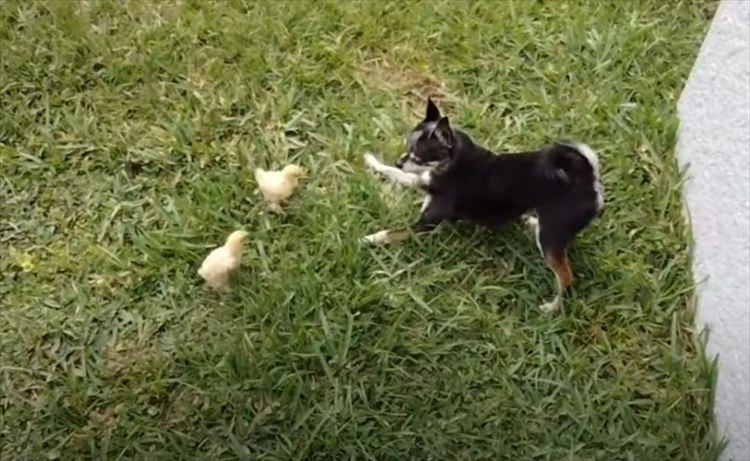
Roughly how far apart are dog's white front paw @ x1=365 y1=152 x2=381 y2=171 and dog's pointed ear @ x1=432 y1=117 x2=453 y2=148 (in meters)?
0.28

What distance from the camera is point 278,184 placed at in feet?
8.45

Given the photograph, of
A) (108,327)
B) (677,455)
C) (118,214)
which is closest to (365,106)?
(118,214)

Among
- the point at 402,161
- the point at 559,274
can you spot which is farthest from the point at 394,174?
the point at 559,274

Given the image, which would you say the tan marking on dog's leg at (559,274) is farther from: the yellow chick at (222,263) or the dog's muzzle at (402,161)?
the yellow chick at (222,263)

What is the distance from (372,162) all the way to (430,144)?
0.91ft

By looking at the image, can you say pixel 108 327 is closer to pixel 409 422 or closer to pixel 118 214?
pixel 118 214

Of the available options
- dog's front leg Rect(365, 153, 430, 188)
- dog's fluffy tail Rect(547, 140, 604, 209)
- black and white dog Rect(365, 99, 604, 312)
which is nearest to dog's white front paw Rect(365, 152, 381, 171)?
dog's front leg Rect(365, 153, 430, 188)

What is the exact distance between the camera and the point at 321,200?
267 cm

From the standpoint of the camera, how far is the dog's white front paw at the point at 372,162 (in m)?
2.74

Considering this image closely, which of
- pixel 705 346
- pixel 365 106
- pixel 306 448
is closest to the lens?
pixel 306 448

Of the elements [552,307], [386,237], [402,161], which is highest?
[402,161]

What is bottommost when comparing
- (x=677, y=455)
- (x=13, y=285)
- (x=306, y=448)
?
(x=677, y=455)

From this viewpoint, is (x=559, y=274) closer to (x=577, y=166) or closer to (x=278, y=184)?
(x=577, y=166)

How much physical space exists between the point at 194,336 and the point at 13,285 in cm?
45
